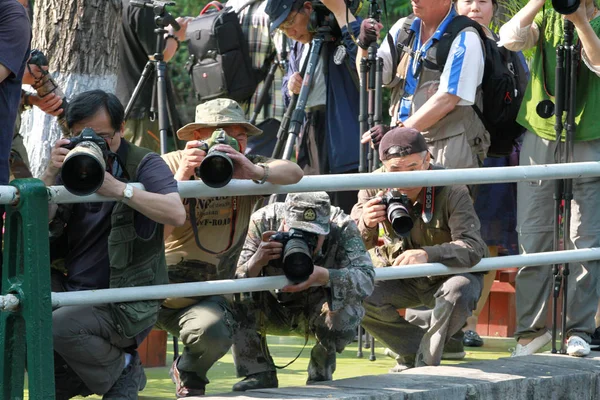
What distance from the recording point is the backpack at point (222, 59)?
8195 mm

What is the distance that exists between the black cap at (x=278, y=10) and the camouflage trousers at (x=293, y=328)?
228 cm

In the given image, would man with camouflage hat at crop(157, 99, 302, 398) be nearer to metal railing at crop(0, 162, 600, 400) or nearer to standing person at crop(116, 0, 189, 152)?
metal railing at crop(0, 162, 600, 400)

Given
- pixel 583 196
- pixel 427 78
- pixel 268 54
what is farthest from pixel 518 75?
pixel 268 54

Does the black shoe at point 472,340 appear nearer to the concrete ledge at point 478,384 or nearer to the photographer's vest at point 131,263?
the concrete ledge at point 478,384

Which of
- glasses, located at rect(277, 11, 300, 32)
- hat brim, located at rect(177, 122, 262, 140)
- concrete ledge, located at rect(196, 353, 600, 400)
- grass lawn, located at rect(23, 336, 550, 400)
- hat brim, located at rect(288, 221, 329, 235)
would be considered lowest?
grass lawn, located at rect(23, 336, 550, 400)

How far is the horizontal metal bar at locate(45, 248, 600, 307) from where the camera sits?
13.0 feet

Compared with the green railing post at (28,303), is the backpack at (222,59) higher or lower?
higher

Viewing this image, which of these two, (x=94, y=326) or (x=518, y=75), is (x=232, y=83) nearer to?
(x=518, y=75)

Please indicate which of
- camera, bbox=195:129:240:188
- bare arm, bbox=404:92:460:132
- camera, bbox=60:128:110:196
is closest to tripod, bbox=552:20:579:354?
bare arm, bbox=404:92:460:132

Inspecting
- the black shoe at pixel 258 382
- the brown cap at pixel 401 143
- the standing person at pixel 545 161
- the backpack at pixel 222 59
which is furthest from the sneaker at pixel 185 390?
the backpack at pixel 222 59

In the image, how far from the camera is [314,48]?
7043mm

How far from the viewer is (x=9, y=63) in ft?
14.1

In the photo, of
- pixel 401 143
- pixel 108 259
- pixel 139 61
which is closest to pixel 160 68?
pixel 139 61

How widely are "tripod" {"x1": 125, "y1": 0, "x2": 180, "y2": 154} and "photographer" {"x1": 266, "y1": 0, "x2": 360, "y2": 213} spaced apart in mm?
663
